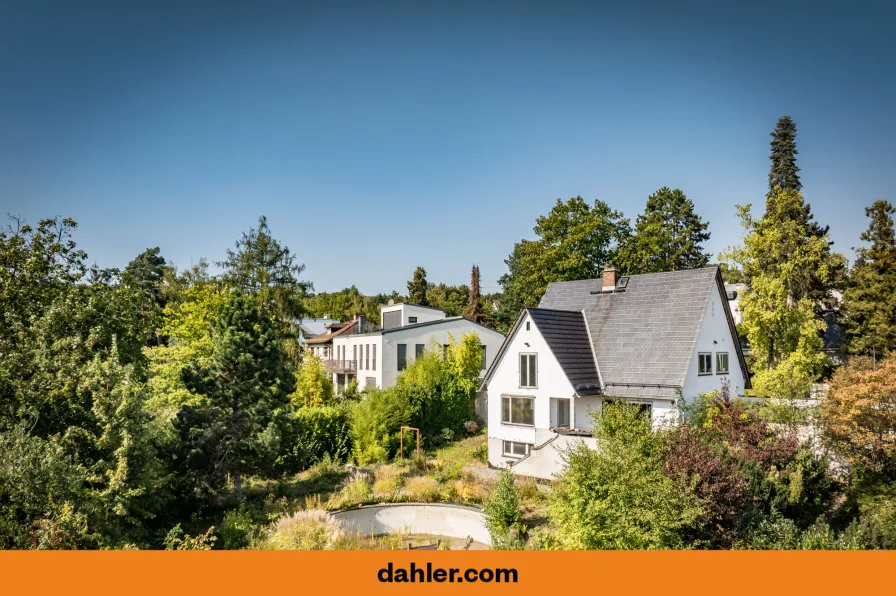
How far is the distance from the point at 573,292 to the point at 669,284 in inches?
200

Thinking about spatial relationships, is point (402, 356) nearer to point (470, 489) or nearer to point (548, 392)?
point (548, 392)

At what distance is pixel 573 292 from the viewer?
102 ft

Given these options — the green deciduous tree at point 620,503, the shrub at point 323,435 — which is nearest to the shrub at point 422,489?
the shrub at point 323,435

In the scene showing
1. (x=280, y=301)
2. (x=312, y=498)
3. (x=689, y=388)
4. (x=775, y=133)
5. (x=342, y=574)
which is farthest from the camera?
(x=775, y=133)

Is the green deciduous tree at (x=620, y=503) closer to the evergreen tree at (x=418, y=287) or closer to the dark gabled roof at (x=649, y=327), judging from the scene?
the dark gabled roof at (x=649, y=327)

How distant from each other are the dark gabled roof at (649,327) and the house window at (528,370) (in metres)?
2.93

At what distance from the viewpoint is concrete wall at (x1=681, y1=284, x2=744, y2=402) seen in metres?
24.9

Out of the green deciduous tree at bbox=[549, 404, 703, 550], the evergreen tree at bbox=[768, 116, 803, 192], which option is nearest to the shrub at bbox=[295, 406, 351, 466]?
the green deciduous tree at bbox=[549, 404, 703, 550]

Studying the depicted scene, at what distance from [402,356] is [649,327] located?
18324 millimetres

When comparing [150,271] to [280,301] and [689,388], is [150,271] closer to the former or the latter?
[280,301]

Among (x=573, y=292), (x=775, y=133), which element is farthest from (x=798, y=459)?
(x=775, y=133)

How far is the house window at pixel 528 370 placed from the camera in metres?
26.8

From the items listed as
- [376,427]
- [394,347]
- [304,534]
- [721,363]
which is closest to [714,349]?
[721,363]

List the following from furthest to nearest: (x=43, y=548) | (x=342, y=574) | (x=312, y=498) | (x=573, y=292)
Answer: (x=573, y=292) < (x=312, y=498) < (x=43, y=548) < (x=342, y=574)
